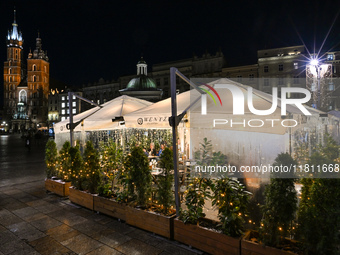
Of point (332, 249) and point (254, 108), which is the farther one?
point (254, 108)

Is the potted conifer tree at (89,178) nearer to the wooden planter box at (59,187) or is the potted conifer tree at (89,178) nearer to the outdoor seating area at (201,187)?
the outdoor seating area at (201,187)

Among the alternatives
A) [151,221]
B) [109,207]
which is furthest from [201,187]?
→ [109,207]

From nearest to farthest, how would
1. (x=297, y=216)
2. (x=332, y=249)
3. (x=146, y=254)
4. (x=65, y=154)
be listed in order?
(x=332, y=249), (x=297, y=216), (x=146, y=254), (x=65, y=154)

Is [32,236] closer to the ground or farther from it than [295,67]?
closer to the ground

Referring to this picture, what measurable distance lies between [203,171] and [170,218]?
1162 mm

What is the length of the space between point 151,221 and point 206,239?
1339mm

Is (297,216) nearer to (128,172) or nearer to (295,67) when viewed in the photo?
(128,172)

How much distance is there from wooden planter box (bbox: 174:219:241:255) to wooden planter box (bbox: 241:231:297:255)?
98mm

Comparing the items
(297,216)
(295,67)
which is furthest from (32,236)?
(295,67)

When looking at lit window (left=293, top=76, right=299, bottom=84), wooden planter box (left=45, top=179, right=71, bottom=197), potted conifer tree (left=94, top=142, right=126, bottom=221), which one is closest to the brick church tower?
lit window (left=293, top=76, right=299, bottom=84)

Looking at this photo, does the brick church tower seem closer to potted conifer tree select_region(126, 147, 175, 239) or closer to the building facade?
the building facade

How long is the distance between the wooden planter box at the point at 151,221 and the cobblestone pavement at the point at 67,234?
12cm

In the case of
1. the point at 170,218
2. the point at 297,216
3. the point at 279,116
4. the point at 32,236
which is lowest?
the point at 32,236

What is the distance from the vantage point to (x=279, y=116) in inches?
179
